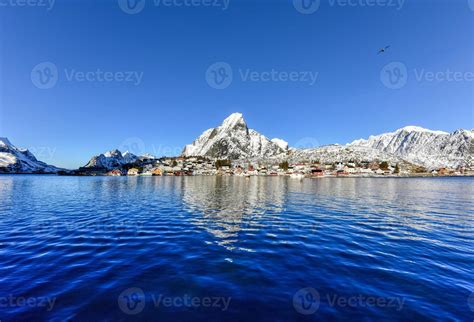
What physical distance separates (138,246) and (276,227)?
14816 mm

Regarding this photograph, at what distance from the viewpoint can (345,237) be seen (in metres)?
21.8

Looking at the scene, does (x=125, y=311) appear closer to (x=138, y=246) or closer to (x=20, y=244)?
(x=138, y=246)

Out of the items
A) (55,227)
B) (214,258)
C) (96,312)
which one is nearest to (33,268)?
(96,312)

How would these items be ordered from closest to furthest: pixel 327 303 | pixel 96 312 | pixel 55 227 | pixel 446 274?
pixel 96 312 → pixel 327 303 → pixel 446 274 → pixel 55 227

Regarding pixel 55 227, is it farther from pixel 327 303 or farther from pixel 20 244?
pixel 327 303

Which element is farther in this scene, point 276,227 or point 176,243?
point 276,227

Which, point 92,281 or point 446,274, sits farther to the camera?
point 446,274

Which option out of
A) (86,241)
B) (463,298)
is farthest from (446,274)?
(86,241)

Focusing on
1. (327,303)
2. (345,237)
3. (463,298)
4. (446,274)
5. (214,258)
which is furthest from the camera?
(345,237)

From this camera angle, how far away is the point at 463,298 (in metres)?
11.0

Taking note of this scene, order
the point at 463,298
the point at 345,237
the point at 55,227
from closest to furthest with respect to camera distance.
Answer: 1. the point at 463,298
2. the point at 345,237
3. the point at 55,227

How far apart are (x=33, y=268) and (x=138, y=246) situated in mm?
6652

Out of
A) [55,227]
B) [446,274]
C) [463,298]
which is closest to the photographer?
[463,298]

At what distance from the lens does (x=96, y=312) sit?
9.44 metres
